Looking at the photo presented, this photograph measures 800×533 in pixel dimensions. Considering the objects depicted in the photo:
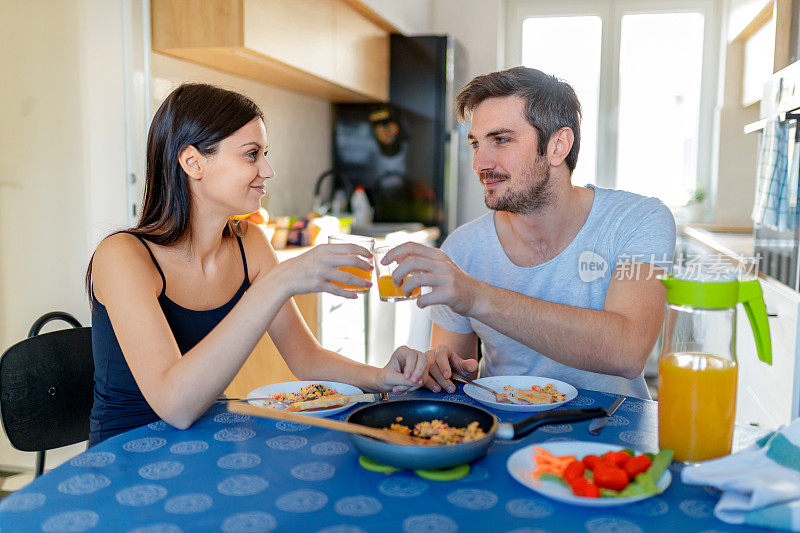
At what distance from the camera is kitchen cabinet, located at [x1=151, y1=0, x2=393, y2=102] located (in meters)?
2.41

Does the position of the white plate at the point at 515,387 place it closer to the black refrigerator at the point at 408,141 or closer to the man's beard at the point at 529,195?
the man's beard at the point at 529,195

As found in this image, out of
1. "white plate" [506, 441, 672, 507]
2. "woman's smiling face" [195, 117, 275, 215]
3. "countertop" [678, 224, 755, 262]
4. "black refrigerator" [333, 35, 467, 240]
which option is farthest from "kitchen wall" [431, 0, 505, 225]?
"white plate" [506, 441, 672, 507]

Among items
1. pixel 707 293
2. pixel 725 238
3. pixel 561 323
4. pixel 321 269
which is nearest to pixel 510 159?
pixel 561 323

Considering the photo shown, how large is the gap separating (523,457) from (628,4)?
457 centimetres

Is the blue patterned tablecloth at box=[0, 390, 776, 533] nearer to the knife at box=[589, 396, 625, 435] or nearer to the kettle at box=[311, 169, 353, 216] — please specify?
the knife at box=[589, 396, 625, 435]

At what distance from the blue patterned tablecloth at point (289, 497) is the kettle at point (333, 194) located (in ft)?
9.61

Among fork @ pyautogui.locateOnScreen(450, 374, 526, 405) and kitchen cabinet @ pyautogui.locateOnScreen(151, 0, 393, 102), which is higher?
kitchen cabinet @ pyautogui.locateOnScreen(151, 0, 393, 102)

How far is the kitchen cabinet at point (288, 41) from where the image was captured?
2.41m

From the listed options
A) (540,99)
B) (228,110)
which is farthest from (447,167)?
(228,110)

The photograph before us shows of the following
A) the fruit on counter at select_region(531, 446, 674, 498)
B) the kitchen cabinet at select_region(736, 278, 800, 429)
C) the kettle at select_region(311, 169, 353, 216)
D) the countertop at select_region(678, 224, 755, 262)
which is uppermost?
the kettle at select_region(311, 169, 353, 216)

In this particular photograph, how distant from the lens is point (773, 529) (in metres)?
0.77

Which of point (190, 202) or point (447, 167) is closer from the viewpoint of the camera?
point (190, 202)

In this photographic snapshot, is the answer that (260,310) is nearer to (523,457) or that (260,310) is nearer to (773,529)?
(523,457)

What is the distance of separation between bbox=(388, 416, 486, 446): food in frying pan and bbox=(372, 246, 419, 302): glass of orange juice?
0.32m
